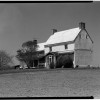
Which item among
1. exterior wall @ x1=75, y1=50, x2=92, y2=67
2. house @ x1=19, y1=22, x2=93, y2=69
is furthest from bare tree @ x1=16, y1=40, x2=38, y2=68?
exterior wall @ x1=75, y1=50, x2=92, y2=67

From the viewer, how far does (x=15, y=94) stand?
8.99 metres

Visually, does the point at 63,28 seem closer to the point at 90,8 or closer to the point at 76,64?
the point at 90,8

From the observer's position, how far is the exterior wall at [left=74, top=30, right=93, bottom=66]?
519 inches

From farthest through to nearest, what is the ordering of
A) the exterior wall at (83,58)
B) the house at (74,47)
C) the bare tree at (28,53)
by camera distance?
the house at (74,47)
the exterior wall at (83,58)
the bare tree at (28,53)

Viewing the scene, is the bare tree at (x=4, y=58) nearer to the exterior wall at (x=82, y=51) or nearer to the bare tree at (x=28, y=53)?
the bare tree at (x=28, y=53)

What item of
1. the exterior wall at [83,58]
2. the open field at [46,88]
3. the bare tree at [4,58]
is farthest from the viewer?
the exterior wall at [83,58]

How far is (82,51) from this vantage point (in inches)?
550

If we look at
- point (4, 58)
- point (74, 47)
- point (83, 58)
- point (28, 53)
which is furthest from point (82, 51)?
point (4, 58)

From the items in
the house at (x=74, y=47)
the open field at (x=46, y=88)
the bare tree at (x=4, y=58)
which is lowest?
the open field at (x=46, y=88)

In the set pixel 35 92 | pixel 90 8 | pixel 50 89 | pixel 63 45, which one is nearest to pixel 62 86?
pixel 50 89

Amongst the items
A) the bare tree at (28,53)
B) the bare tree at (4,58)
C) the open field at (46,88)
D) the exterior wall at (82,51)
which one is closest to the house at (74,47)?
the exterior wall at (82,51)

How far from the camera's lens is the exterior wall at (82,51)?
43.2ft

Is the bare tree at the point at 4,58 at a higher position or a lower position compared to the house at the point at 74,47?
lower

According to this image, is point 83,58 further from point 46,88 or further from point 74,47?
point 46,88
